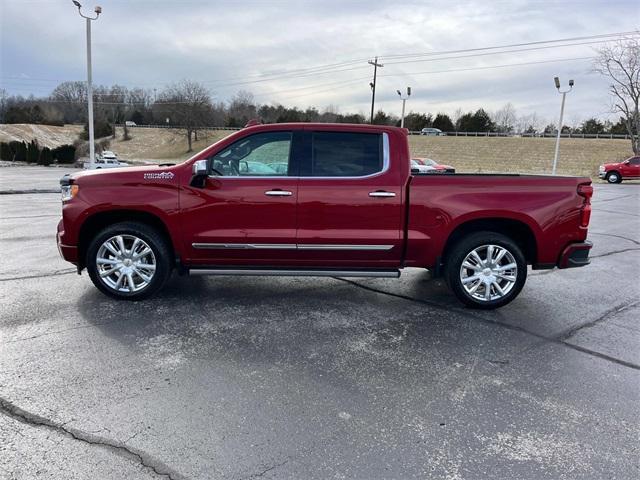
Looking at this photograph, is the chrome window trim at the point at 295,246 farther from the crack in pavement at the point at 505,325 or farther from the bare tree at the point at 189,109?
the bare tree at the point at 189,109

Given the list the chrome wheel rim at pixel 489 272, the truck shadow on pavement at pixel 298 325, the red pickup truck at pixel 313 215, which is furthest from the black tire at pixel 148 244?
the chrome wheel rim at pixel 489 272

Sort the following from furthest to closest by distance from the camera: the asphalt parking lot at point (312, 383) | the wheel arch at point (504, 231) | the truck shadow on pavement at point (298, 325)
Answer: the wheel arch at point (504, 231)
the truck shadow on pavement at point (298, 325)
the asphalt parking lot at point (312, 383)

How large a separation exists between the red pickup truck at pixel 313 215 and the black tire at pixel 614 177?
1188 inches

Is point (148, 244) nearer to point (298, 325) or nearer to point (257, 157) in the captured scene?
point (257, 157)

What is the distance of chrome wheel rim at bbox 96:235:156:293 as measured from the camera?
196 inches

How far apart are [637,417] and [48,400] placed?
399 centimetres

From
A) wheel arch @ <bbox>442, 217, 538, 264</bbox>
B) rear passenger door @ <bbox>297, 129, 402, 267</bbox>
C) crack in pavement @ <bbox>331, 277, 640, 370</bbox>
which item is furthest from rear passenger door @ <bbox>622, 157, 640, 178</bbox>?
rear passenger door @ <bbox>297, 129, 402, 267</bbox>

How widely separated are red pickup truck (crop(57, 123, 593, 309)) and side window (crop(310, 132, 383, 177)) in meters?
0.01

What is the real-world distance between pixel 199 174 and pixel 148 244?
0.96 m

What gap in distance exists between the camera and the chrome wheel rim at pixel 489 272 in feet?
16.4

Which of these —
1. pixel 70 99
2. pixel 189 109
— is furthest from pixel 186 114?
pixel 70 99

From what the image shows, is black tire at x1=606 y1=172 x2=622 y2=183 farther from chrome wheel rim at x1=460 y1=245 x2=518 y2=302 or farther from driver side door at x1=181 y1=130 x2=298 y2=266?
driver side door at x1=181 y1=130 x2=298 y2=266

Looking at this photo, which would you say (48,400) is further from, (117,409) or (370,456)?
(370,456)

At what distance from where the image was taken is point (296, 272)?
5.02 m
